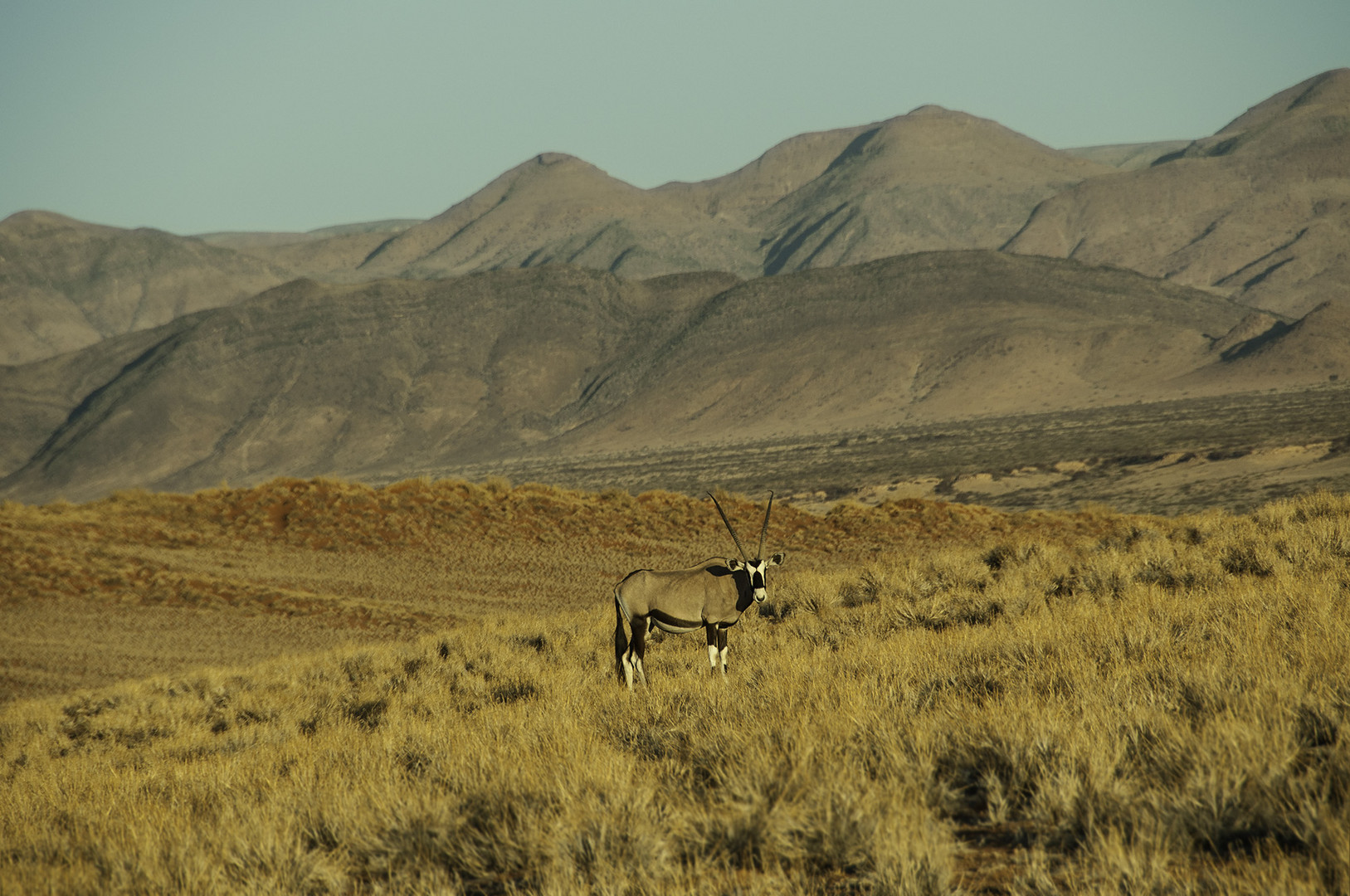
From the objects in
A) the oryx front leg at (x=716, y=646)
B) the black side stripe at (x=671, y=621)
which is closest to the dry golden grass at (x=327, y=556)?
the black side stripe at (x=671, y=621)

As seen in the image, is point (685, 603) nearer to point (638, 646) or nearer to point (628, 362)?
point (638, 646)

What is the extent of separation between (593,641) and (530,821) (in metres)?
8.59

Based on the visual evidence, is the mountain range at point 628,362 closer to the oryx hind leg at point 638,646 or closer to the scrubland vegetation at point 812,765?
the scrubland vegetation at point 812,765

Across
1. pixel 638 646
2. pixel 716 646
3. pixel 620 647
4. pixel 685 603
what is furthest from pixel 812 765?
pixel 620 647

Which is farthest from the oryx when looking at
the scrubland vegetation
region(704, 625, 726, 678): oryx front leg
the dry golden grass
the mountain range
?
the mountain range

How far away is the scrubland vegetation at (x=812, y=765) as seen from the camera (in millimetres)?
4543

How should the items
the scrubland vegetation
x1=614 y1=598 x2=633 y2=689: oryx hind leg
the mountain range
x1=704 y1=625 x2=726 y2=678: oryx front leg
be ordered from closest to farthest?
the scrubland vegetation → x1=704 y1=625 x2=726 y2=678: oryx front leg → x1=614 y1=598 x2=633 y2=689: oryx hind leg → the mountain range

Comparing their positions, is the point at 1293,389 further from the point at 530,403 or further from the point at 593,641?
the point at 593,641

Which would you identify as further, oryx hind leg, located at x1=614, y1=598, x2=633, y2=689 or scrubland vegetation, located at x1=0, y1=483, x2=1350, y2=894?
oryx hind leg, located at x1=614, y1=598, x2=633, y2=689

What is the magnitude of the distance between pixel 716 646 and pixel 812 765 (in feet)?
13.6

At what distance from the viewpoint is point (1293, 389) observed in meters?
79.0

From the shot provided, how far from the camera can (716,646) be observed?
31.6 ft

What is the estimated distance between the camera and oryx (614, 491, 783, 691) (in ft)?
31.8

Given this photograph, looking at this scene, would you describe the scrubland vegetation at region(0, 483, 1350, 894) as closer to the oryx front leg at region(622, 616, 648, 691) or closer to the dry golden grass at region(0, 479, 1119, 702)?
the oryx front leg at region(622, 616, 648, 691)
